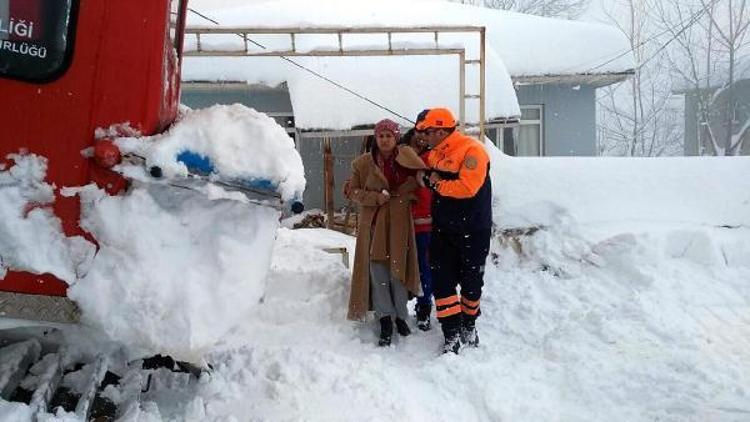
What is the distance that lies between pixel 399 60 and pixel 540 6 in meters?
26.9

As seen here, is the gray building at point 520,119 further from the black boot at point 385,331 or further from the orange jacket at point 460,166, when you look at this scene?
the black boot at point 385,331

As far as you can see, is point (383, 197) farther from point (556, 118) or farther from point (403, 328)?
point (556, 118)

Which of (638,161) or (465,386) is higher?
(638,161)

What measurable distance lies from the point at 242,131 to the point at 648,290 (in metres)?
3.86

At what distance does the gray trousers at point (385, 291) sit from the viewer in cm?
457

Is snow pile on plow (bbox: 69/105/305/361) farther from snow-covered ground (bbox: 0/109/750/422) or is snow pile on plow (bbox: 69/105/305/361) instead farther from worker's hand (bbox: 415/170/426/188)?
worker's hand (bbox: 415/170/426/188)

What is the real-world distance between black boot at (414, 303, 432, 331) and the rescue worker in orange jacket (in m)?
0.40

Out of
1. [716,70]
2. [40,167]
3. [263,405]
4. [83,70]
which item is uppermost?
[716,70]

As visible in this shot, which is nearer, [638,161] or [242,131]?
[242,131]

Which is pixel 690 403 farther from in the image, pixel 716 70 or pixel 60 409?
pixel 716 70

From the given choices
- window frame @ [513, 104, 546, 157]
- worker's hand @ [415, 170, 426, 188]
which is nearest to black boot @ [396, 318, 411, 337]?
worker's hand @ [415, 170, 426, 188]

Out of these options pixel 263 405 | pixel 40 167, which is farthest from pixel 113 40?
pixel 263 405

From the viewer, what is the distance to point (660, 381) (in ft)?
12.2

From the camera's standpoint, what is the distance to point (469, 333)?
441cm
